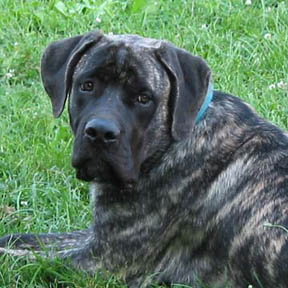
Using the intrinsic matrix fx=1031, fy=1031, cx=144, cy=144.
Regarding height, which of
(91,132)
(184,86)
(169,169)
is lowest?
(169,169)

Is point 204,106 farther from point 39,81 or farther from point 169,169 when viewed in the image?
point 39,81

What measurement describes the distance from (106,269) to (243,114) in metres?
1.07

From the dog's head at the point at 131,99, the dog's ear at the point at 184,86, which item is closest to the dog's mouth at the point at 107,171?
the dog's head at the point at 131,99

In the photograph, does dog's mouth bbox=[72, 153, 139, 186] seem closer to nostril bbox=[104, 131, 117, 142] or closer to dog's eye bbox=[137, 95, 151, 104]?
nostril bbox=[104, 131, 117, 142]

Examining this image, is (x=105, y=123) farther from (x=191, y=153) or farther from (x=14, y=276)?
(x=14, y=276)

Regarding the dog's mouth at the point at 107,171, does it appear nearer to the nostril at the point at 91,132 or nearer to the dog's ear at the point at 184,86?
the nostril at the point at 91,132

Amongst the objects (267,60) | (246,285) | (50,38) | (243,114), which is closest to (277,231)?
(246,285)

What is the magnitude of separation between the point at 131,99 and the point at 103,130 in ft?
0.88

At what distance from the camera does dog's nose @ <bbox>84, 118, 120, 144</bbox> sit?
192 inches

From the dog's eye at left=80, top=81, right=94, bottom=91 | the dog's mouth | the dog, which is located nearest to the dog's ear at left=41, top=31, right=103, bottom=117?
the dog

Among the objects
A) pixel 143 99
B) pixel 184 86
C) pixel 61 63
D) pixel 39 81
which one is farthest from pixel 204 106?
pixel 39 81

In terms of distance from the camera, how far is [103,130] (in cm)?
489

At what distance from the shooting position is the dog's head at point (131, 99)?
500 centimetres

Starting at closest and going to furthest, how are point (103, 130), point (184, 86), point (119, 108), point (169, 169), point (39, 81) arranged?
point (103, 130)
point (119, 108)
point (184, 86)
point (169, 169)
point (39, 81)
